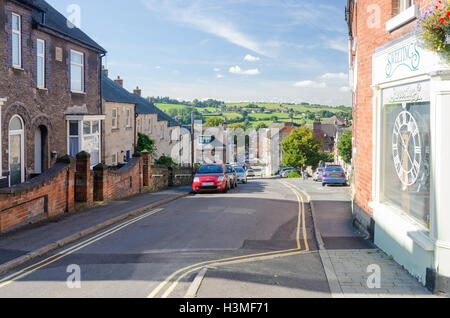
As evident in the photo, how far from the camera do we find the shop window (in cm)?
773

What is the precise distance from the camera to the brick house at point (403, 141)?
676cm

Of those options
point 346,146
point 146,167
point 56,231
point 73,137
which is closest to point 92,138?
point 73,137

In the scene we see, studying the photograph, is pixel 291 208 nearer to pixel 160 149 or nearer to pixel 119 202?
pixel 119 202

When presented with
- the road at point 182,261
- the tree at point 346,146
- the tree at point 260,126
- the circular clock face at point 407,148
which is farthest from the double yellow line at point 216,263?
the tree at point 260,126

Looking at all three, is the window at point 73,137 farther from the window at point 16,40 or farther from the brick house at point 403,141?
the brick house at point 403,141

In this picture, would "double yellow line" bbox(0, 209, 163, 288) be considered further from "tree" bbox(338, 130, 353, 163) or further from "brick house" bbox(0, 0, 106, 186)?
"tree" bbox(338, 130, 353, 163)

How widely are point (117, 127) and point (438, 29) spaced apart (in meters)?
27.3

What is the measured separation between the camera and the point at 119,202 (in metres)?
17.6

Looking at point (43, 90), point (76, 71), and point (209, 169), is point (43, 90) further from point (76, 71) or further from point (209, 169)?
point (209, 169)

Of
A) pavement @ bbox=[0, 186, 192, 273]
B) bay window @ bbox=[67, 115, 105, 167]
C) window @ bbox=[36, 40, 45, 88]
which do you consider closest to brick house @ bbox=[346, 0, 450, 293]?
pavement @ bbox=[0, 186, 192, 273]

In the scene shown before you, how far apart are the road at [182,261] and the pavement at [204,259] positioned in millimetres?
19

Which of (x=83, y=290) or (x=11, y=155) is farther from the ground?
(x=11, y=155)
